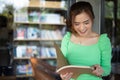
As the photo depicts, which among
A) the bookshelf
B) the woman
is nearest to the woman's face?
the woman

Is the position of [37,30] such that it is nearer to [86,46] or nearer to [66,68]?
[86,46]

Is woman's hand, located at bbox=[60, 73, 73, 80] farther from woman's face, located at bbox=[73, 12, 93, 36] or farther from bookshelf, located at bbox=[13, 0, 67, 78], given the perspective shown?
bookshelf, located at bbox=[13, 0, 67, 78]

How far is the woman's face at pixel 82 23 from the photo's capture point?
195 centimetres

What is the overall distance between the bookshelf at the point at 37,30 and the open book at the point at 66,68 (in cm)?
342

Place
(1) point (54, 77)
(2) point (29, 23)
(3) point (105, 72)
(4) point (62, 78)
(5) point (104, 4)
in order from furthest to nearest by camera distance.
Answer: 1. (2) point (29, 23)
2. (5) point (104, 4)
3. (3) point (105, 72)
4. (4) point (62, 78)
5. (1) point (54, 77)

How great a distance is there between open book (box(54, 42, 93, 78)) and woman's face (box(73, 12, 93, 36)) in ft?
0.71

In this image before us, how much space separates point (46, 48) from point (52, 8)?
704 mm

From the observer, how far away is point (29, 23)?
5.38 metres

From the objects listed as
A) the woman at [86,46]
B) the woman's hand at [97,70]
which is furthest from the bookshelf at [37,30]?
the woman's hand at [97,70]

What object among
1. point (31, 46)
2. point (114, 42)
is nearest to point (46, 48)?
point (31, 46)

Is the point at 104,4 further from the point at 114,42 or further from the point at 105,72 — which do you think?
the point at 105,72

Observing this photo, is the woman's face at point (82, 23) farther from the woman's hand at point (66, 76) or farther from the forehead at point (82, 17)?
the woman's hand at point (66, 76)

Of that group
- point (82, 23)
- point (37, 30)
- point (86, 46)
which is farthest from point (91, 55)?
point (37, 30)

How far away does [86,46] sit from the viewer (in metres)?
2.02
